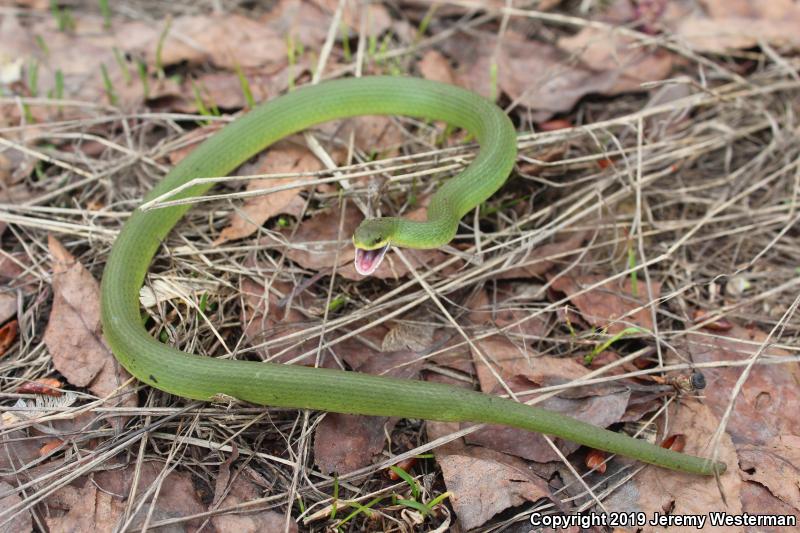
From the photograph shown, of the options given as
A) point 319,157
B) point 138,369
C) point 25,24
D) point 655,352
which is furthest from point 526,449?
point 25,24

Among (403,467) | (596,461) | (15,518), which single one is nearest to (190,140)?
(15,518)

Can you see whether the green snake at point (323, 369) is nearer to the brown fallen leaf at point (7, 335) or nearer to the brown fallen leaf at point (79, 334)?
the brown fallen leaf at point (79, 334)

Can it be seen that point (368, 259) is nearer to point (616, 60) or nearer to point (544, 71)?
point (544, 71)

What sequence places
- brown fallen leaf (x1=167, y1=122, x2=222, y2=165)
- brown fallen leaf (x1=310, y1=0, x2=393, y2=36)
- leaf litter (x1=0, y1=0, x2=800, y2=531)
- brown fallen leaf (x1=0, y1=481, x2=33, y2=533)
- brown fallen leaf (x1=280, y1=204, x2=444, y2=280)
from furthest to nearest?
1. brown fallen leaf (x1=310, y1=0, x2=393, y2=36)
2. brown fallen leaf (x1=167, y1=122, x2=222, y2=165)
3. brown fallen leaf (x1=280, y1=204, x2=444, y2=280)
4. leaf litter (x1=0, y1=0, x2=800, y2=531)
5. brown fallen leaf (x1=0, y1=481, x2=33, y2=533)

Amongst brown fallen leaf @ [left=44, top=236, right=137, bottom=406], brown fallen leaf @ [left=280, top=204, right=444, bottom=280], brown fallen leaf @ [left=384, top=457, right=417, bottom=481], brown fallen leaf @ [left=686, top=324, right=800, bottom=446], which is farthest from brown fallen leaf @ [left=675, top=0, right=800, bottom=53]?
brown fallen leaf @ [left=44, top=236, right=137, bottom=406]

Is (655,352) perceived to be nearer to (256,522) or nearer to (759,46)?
(256,522)

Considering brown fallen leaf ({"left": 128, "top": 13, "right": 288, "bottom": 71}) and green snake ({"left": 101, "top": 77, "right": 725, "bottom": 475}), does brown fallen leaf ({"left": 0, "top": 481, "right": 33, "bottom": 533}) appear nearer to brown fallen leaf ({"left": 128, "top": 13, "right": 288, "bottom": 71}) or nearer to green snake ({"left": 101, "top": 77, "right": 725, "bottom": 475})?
green snake ({"left": 101, "top": 77, "right": 725, "bottom": 475})
